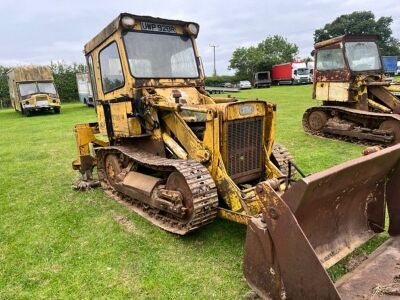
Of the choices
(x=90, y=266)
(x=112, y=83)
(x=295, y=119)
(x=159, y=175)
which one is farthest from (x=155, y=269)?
(x=295, y=119)

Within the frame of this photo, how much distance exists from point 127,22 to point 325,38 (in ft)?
257

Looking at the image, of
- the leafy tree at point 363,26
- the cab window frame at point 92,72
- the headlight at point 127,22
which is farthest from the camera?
the leafy tree at point 363,26

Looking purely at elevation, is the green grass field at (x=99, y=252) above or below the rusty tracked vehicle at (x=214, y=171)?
below

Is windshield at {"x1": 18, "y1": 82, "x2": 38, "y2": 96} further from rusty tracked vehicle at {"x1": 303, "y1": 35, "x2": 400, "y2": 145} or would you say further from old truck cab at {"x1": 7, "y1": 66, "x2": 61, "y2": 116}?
rusty tracked vehicle at {"x1": 303, "y1": 35, "x2": 400, "y2": 145}

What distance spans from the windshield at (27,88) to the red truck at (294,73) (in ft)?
104

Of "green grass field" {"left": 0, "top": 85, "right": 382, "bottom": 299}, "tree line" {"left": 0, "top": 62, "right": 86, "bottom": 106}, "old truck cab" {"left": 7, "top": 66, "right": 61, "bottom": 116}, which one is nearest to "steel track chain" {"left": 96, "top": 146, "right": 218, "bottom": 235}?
"green grass field" {"left": 0, "top": 85, "right": 382, "bottom": 299}

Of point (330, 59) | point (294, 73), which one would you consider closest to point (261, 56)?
point (294, 73)

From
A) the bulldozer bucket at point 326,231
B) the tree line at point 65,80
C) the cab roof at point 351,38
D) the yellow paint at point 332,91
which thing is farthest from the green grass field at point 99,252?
the tree line at point 65,80

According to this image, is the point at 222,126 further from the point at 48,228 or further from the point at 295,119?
the point at 295,119

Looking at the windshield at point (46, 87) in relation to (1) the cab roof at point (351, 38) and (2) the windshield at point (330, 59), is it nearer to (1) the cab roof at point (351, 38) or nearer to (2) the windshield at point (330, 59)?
(2) the windshield at point (330, 59)

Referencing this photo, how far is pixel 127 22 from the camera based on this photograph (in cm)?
580

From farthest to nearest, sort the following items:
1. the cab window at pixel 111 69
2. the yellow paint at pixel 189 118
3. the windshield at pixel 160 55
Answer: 1. the cab window at pixel 111 69
2. the windshield at pixel 160 55
3. the yellow paint at pixel 189 118

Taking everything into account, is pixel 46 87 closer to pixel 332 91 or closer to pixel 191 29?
pixel 332 91

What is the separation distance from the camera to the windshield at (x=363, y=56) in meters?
11.0
